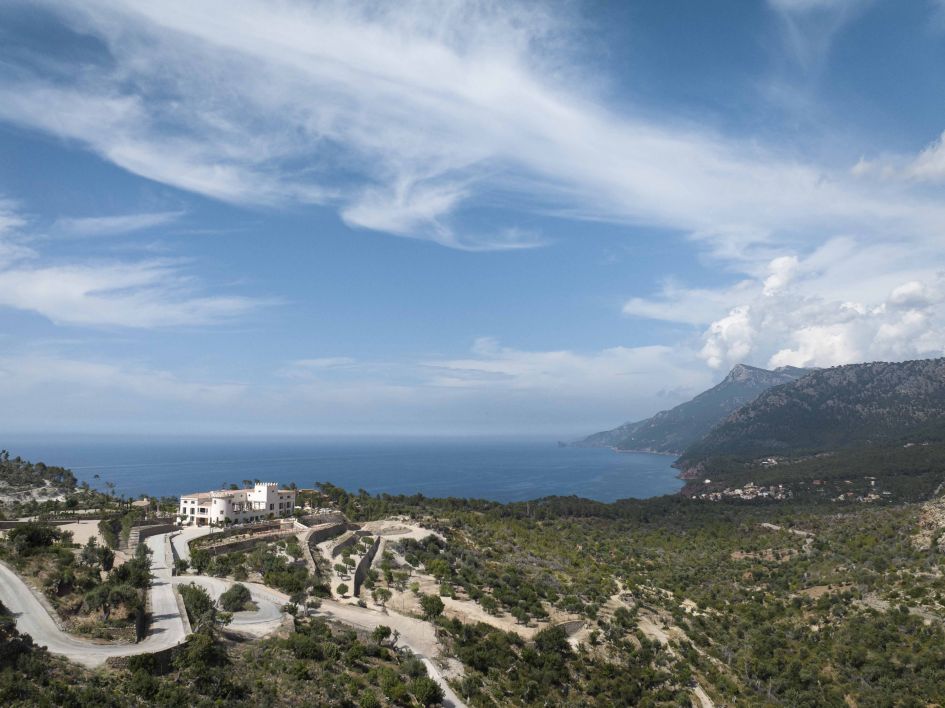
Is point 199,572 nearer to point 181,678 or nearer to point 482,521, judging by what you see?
point 181,678

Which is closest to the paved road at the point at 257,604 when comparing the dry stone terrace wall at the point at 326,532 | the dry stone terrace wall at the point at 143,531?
the dry stone terrace wall at the point at 143,531

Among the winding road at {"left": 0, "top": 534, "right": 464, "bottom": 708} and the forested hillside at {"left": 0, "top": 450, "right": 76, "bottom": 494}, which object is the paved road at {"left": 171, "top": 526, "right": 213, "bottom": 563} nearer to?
the winding road at {"left": 0, "top": 534, "right": 464, "bottom": 708}

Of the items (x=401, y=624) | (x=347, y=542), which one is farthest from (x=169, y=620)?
(x=347, y=542)

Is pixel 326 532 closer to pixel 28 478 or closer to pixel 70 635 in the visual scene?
pixel 70 635

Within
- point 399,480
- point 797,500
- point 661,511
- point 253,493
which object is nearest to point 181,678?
point 253,493

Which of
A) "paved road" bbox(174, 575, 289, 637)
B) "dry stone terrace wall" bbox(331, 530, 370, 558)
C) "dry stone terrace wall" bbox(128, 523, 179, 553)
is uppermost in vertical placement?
"dry stone terrace wall" bbox(128, 523, 179, 553)

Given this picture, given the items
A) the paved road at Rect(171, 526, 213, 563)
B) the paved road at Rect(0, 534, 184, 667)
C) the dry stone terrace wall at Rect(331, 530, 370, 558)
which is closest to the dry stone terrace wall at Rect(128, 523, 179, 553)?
the paved road at Rect(171, 526, 213, 563)
